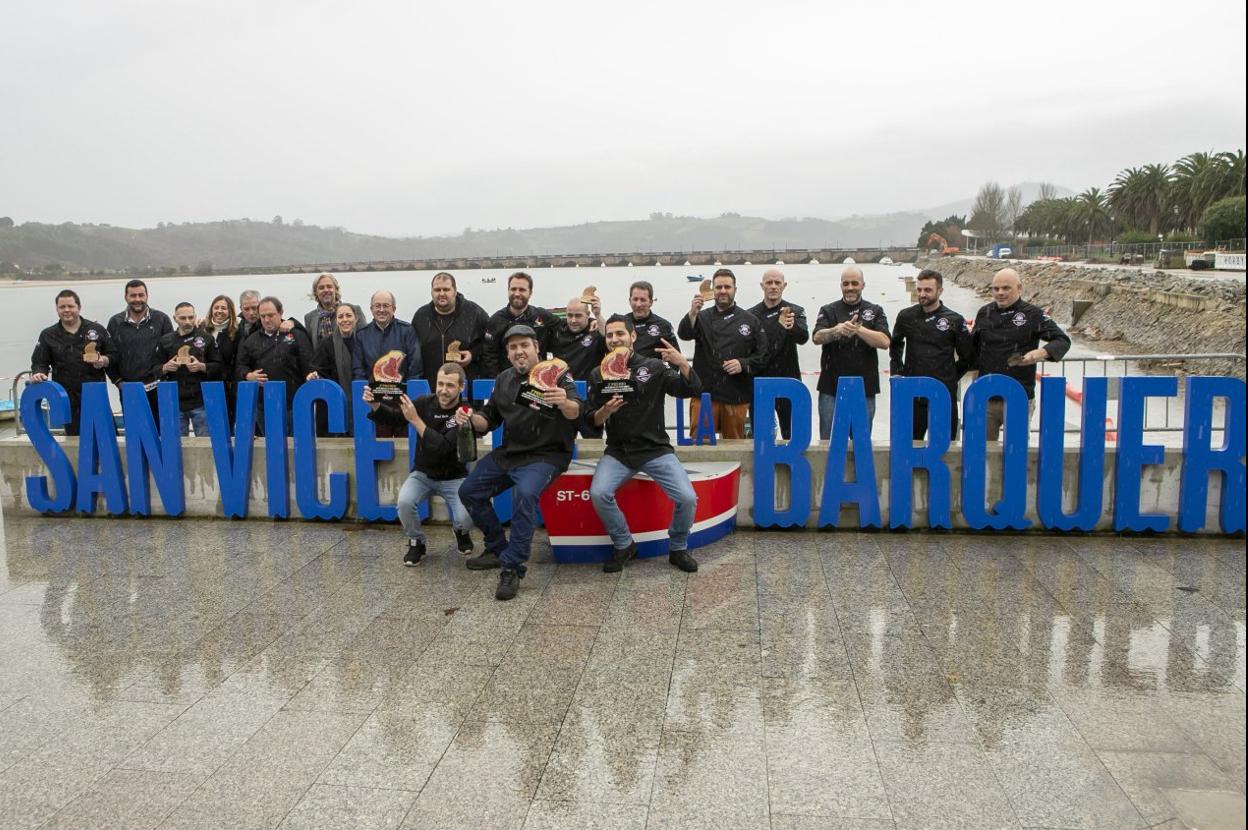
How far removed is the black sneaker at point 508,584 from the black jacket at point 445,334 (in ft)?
9.03

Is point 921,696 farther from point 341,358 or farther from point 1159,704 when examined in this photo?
point 341,358

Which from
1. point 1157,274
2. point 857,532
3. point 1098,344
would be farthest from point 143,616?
point 1157,274

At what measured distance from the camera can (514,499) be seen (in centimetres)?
659

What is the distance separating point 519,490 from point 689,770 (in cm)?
286

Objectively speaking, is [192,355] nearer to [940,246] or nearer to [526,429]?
[526,429]

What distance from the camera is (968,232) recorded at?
166m

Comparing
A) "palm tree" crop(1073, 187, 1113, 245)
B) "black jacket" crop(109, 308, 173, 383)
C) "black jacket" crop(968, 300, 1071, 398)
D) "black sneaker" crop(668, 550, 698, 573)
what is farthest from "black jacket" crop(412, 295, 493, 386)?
"palm tree" crop(1073, 187, 1113, 245)

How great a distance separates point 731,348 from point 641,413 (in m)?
1.70

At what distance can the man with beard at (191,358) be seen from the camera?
9.07 metres

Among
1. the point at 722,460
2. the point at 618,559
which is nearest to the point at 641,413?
the point at 618,559

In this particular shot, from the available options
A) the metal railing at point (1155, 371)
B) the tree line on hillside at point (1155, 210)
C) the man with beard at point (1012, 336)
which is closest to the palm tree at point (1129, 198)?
the tree line on hillside at point (1155, 210)

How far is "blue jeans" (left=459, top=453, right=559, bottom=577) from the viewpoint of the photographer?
6.41m

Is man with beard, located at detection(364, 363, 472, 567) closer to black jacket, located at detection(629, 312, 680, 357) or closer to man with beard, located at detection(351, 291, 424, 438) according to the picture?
man with beard, located at detection(351, 291, 424, 438)

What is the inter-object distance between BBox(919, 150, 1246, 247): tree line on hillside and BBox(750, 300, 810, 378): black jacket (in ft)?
11.2
